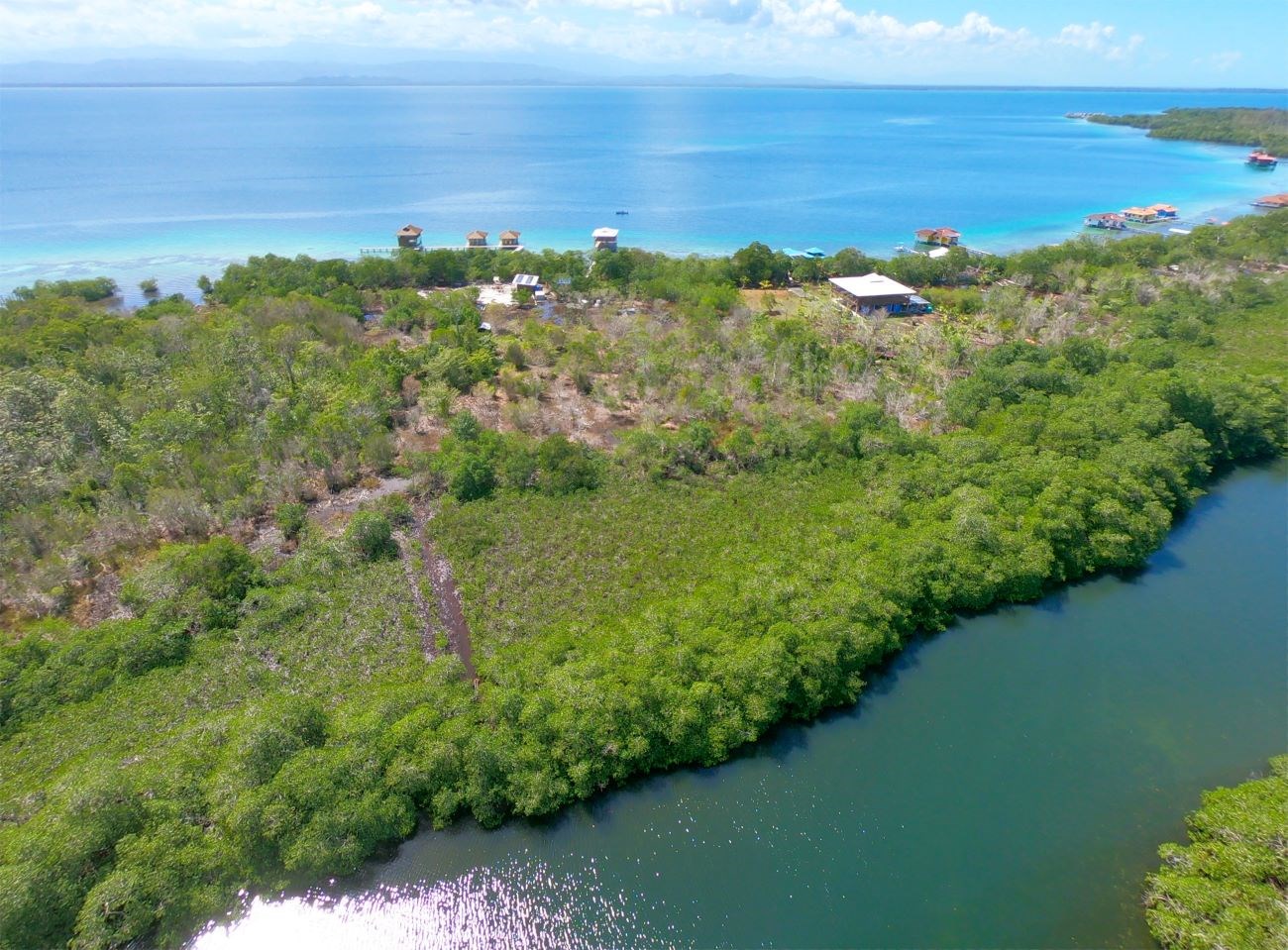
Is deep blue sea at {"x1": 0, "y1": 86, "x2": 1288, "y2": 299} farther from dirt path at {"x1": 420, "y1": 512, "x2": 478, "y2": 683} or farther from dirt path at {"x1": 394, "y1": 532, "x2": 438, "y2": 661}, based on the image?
dirt path at {"x1": 420, "y1": 512, "x2": 478, "y2": 683}

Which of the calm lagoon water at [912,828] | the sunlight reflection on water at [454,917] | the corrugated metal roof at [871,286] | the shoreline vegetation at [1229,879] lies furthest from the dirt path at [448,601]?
the corrugated metal roof at [871,286]

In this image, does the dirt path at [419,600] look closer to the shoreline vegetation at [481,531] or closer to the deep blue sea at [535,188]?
the shoreline vegetation at [481,531]

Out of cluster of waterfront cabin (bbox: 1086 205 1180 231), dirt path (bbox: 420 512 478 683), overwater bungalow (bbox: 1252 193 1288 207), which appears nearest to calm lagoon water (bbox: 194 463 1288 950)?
dirt path (bbox: 420 512 478 683)

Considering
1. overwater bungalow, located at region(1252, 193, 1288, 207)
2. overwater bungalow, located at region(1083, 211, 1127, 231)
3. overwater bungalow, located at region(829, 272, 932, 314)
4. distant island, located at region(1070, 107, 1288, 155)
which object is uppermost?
distant island, located at region(1070, 107, 1288, 155)

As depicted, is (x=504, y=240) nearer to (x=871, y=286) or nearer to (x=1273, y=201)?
(x=871, y=286)

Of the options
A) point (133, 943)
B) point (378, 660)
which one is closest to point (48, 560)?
point (378, 660)

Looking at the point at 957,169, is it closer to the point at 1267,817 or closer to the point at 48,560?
the point at 1267,817

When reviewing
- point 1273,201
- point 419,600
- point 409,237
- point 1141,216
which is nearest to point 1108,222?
point 1141,216
